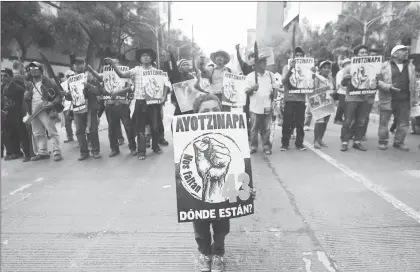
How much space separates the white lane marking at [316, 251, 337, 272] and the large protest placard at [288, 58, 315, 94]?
4205 mm

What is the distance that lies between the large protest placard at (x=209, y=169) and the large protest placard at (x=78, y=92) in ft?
15.1

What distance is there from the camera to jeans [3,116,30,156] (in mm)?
7141

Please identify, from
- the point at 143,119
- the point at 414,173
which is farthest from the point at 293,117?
the point at 143,119

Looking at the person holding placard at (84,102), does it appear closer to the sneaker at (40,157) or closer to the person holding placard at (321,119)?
the sneaker at (40,157)

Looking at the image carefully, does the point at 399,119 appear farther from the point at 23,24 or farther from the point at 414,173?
the point at 23,24

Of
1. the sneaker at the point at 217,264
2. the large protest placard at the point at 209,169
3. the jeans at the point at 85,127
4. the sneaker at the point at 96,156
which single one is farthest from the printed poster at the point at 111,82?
the sneaker at the point at 217,264

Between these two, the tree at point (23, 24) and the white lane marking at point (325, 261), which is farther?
the tree at point (23, 24)

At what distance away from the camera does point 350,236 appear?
3.20 metres

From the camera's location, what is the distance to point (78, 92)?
660 cm

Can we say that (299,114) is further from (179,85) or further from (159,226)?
(159,226)

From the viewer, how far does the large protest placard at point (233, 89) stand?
6.80 meters

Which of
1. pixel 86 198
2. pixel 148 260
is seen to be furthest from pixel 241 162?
pixel 86 198

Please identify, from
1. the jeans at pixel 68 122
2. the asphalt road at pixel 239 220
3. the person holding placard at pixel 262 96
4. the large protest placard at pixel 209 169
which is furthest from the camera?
the jeans at pixel 68 122

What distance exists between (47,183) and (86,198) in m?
1.17
